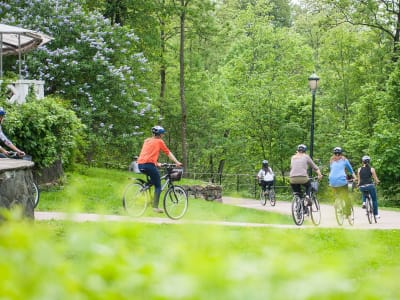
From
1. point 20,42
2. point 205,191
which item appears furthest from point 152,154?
point 205,191

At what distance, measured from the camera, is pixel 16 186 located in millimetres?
10828

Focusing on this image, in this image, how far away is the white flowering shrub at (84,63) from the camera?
92.6ft

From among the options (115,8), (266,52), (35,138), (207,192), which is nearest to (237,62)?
(266,52)

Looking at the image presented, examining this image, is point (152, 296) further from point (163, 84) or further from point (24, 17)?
point (163, 84)

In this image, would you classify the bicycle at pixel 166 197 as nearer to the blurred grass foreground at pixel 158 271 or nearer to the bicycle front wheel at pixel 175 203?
the bicycle front wheel at pixel 175 203

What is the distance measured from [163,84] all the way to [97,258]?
42971 millimetres

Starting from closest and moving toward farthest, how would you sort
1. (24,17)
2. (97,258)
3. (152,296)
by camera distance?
(152,296) < (97,258) < (24,17)

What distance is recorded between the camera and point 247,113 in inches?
1924

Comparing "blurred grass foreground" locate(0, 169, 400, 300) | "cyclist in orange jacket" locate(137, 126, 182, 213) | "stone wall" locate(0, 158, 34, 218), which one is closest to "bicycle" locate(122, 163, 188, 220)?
"cyclist in orange jacket" locate(137, 126, 182, 213)

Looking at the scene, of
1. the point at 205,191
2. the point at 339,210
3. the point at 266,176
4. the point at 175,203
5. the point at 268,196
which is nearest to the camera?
the point at 175,203

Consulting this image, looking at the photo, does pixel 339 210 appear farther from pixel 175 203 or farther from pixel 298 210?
pixel 175 203

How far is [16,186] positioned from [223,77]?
4248 cm

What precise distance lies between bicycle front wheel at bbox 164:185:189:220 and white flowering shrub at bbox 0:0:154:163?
40.7 ft

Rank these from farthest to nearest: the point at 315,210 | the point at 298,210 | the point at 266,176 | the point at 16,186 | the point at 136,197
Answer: the point at 266,176
the point at 315,210
the point at 298,210
the point at 136,197
the point at 16,186
